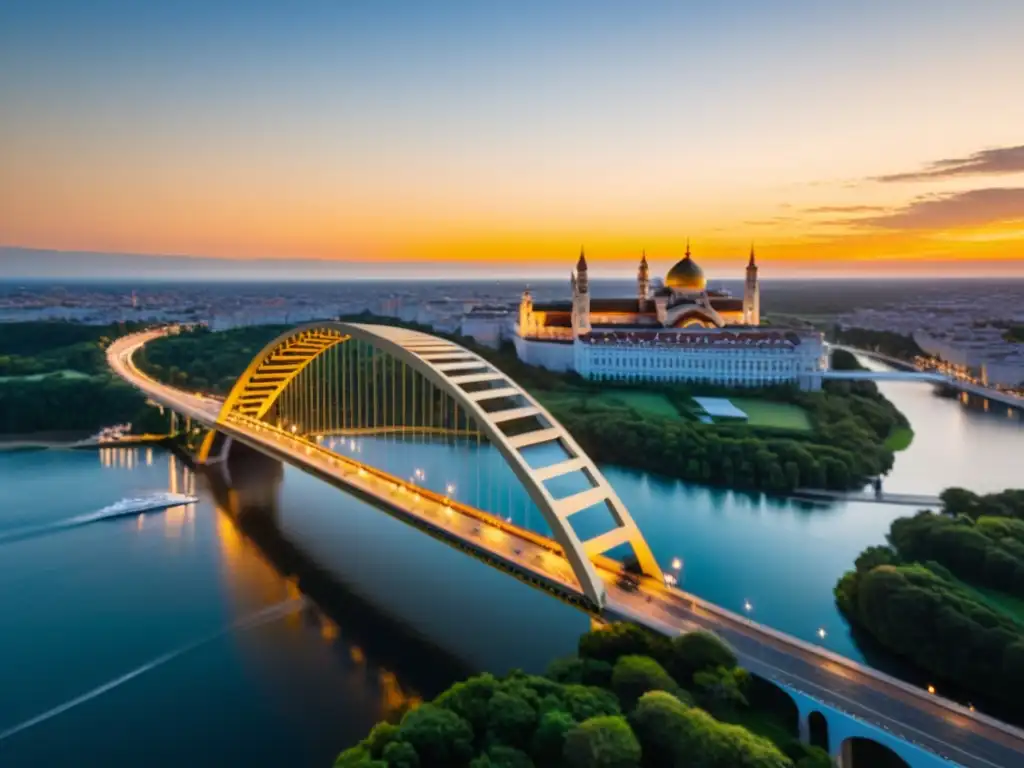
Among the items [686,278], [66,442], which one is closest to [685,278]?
[686,278]

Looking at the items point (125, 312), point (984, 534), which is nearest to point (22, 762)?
point (984, 534)

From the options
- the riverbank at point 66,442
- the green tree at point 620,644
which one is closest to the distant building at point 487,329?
the riverbank at point 66,442

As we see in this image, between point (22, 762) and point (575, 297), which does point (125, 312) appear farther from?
point (22, 762)

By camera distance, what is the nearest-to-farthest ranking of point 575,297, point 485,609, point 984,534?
point 485,609 < point 984,534 < point 575,297

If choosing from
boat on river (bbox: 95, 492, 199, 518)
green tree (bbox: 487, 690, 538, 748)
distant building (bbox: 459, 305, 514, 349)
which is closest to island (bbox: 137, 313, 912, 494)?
distant building (bbox: 459, 305, 514, 349)

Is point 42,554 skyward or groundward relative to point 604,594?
groundward

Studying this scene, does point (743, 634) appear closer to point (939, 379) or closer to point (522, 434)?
point (522, 434)

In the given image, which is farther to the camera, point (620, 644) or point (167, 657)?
point (167, 657)
